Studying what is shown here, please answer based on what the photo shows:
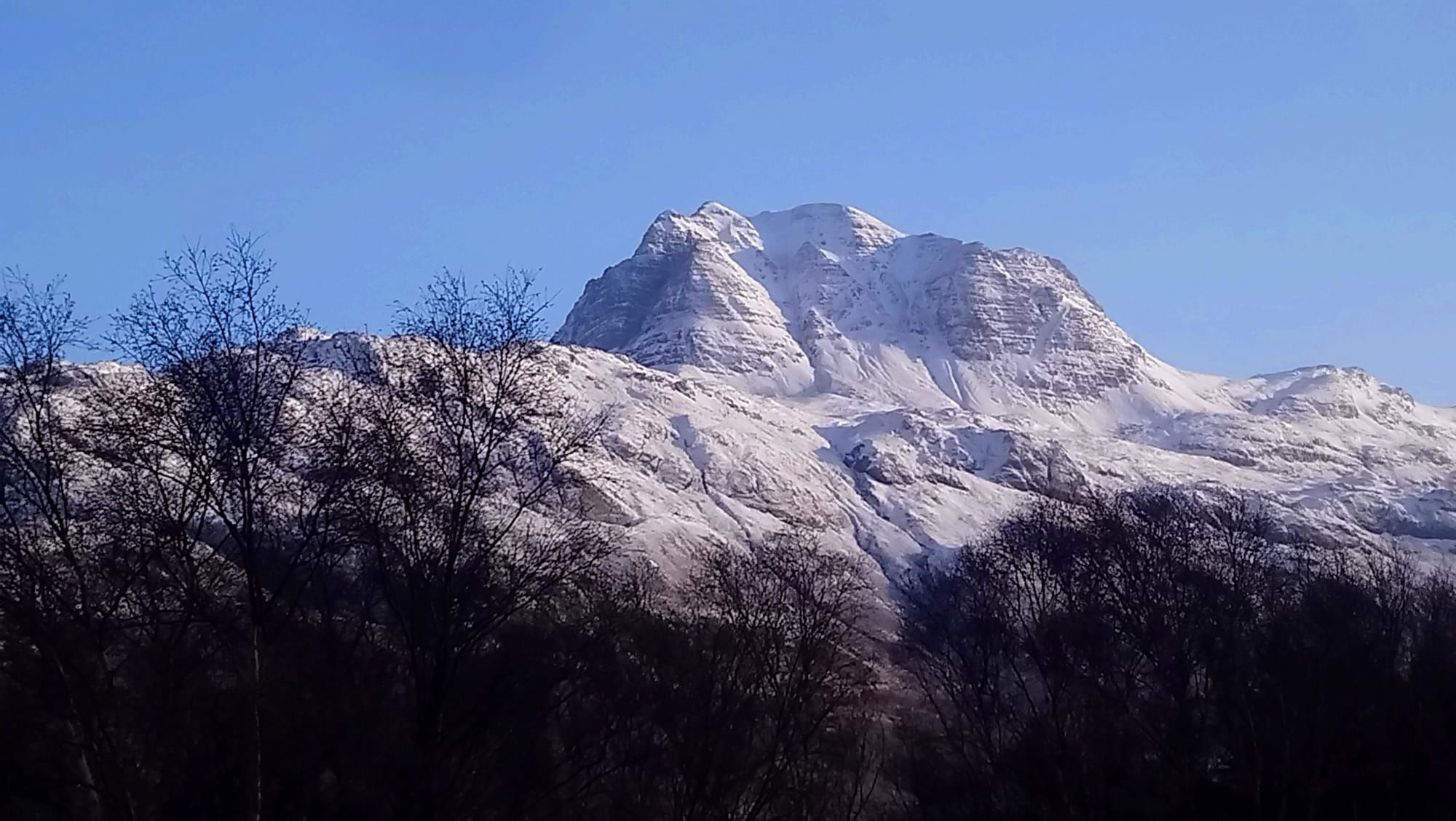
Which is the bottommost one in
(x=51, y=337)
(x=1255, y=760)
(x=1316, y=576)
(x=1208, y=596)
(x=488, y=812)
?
(x=488, y=812)

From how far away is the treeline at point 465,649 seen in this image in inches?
899

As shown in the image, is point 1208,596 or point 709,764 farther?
point 1208,596

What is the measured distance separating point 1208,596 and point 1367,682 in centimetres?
535

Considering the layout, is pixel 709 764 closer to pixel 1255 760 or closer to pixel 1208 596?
pixel 1255 760

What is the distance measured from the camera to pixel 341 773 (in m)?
27.1

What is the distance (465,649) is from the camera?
23562mm

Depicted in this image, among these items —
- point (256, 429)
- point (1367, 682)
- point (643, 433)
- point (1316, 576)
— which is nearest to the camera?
point (256, 429)

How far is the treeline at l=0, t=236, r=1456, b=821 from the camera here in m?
22.8

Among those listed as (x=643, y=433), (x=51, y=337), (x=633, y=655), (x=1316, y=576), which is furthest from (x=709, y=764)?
(x=643, y=433)

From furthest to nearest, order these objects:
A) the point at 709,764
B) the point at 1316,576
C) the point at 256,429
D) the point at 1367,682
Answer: the point at 1316,576 → the point at 1367,682 → the point at 709,764 → the point at 256,429

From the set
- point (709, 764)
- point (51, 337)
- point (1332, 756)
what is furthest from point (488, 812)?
point (1332, 756)

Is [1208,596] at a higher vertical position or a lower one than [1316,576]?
lower

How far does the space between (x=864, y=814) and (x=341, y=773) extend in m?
32.1

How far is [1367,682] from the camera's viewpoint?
1747 inches
